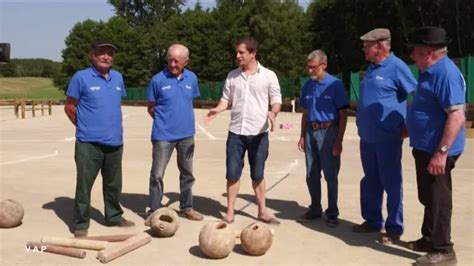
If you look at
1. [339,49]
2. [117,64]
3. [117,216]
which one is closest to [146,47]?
[117,64]

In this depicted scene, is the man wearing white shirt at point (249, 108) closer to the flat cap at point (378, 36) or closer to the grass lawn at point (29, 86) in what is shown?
the flat cap at point (378, 36)

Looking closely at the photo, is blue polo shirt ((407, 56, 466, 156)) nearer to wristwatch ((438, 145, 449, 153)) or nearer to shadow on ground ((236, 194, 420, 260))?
wristwatch ((438, 145, 449, 153))

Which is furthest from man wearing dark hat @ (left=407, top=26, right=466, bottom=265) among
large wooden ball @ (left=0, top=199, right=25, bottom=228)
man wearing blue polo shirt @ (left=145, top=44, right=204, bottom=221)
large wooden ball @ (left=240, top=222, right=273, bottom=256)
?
large wooden ball @ (left=0, top=199, right=25, bottom=228)

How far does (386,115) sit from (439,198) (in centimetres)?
103

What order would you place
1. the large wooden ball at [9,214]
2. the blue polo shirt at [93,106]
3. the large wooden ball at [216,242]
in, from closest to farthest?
the large wooden ball at [216,242], the blue polo shirt at [93,106], the large wooden ball at [9,214]

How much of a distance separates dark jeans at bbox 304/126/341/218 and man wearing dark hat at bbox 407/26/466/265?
55.9 inches

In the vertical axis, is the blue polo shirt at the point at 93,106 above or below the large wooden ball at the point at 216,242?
above

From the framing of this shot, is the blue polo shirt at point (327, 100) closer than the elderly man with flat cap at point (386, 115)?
Answer: No

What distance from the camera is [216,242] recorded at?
5.08 meters

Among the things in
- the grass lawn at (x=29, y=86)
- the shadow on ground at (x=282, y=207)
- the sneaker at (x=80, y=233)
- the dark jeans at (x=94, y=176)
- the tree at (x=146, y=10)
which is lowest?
the grass lawn at (x=29, y=86)

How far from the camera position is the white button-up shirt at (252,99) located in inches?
243

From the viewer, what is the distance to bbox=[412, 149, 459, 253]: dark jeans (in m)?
4.81

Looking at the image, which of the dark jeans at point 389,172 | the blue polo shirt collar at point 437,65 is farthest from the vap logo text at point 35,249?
the blue polo shirt collar at point 437,65

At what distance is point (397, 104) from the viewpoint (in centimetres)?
555
